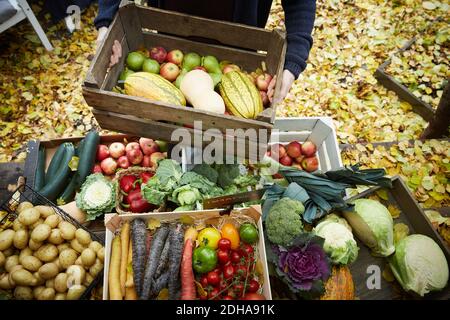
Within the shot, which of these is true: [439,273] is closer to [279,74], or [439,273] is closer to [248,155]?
[248,155]

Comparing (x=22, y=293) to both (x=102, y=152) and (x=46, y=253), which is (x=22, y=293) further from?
(x=102, y=152)

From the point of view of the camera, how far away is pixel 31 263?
1670 mm

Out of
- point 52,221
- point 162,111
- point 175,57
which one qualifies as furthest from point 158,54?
point 52,221

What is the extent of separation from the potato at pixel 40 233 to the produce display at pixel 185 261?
1.15 ft

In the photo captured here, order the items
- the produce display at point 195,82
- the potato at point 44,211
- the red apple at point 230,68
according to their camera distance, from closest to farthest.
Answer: the potato at point 44,211 < the produce display at point 195,82 < the red apple at point 230,68

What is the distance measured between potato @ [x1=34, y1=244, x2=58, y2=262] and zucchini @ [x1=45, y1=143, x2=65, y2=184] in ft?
2.61

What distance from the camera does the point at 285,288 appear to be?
178 cm

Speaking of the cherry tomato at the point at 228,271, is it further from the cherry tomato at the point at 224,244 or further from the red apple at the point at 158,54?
the red apple at the point at 158,54

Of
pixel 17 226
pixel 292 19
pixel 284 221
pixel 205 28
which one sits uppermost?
pixel 292 19

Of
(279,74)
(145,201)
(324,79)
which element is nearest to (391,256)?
(279,74)

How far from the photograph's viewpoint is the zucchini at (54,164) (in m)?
2.42

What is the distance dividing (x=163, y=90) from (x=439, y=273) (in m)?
1.85

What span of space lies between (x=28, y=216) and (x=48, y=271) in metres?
0.31

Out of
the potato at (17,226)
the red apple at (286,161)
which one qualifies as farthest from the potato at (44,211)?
the red apple at (286,161)
